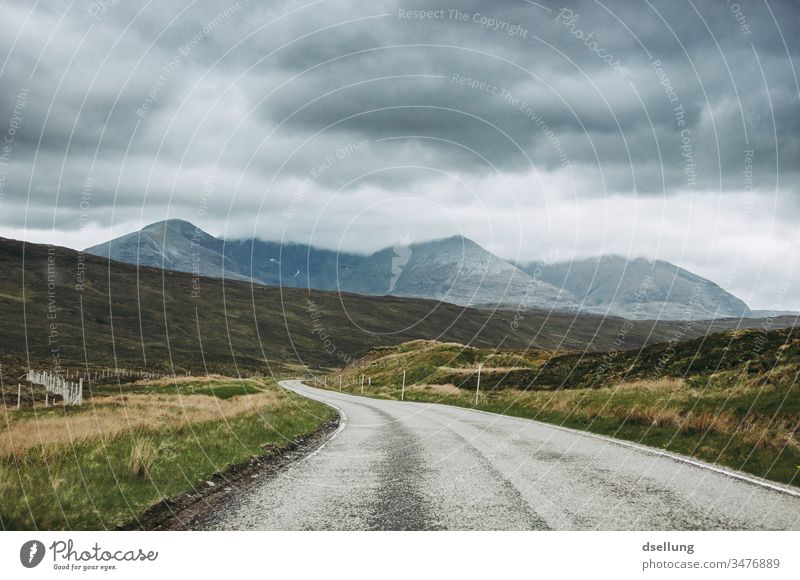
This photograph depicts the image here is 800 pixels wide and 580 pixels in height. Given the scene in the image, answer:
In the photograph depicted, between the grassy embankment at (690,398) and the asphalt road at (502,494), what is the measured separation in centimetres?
194

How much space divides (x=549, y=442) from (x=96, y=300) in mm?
213179

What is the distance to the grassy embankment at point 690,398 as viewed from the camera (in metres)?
12.6

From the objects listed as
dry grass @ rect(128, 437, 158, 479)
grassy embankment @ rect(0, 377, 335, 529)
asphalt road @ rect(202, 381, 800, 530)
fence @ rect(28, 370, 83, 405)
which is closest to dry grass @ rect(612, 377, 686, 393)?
asphalt road @ rect(202, 381, 800, 530)

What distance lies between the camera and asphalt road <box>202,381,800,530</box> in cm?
673

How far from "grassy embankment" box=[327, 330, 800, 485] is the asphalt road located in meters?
1.94

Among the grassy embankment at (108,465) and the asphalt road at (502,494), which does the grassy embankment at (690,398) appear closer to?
the asphalt road at (502,494)

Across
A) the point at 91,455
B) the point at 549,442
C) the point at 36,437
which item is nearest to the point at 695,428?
the point at 549,442

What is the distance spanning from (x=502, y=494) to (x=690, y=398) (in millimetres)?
14526

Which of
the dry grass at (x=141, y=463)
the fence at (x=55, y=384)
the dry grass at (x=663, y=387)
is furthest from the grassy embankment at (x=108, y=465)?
the fence at (x=55, y=384)

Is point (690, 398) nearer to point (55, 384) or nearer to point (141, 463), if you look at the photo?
point (141, 463)

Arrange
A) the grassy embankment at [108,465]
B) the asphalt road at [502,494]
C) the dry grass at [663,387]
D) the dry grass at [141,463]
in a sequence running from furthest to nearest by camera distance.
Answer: the dry grass at [663,387], the dry grass at [141,463], the asphalt road at [502,494], the grassy embankment at [108,465]

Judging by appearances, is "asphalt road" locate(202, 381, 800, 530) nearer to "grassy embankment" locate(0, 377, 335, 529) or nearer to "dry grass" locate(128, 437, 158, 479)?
"grassy embankment" locate(0, 377, 335, 529)
